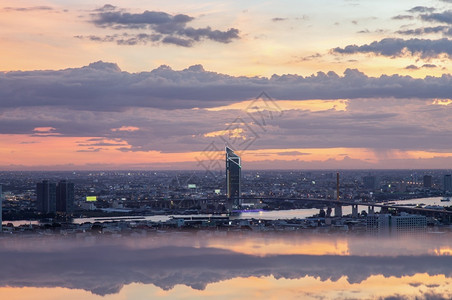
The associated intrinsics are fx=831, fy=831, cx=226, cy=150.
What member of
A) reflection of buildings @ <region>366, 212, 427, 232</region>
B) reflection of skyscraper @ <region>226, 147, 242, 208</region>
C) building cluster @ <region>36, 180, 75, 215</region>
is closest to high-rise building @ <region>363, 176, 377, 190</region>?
reflection of skyscraper @ <region>226, 147, 242, 208</region>

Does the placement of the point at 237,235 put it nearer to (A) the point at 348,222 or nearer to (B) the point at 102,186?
(A) the point at 348,222

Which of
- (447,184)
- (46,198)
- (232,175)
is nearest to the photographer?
(46,198)

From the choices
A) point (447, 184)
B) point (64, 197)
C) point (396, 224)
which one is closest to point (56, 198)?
point (64, 197)

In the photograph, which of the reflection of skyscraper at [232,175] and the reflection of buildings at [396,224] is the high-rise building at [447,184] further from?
the reflection of buildings at [396,224]

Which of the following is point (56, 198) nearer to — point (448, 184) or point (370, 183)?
point (370, 183)

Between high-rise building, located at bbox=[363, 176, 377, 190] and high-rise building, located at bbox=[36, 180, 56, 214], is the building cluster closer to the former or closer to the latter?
high-rise building, located at bbox=[36, 180, 56, 214]

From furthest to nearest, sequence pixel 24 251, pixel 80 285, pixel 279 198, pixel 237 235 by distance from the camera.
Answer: pixel 279 198
pixel 237 235
pixel 24 251
pixel 80 285

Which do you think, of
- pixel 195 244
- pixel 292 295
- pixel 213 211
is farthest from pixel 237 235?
pixel 213 211
